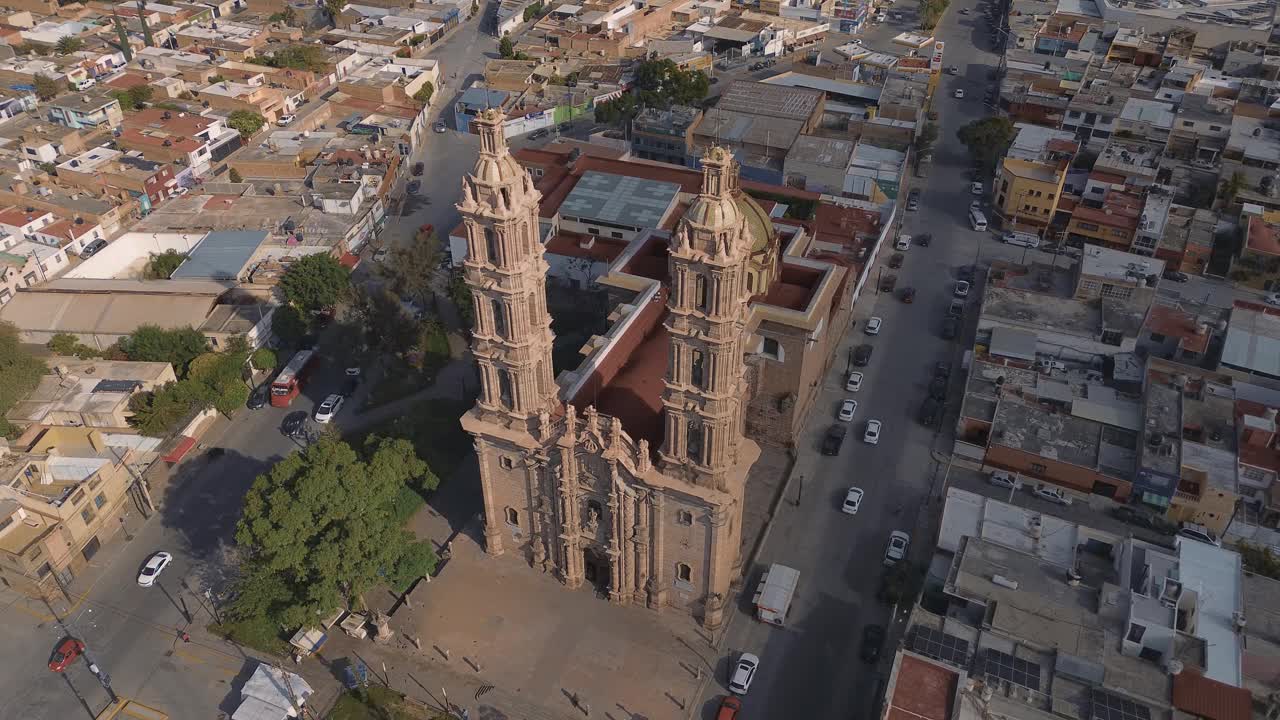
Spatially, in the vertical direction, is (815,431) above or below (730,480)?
below

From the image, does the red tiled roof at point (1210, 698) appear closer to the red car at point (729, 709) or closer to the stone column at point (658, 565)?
the red car at point (729, 709)

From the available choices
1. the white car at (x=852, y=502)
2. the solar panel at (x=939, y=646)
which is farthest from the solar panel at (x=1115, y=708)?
the white car at (x=852, y=502)

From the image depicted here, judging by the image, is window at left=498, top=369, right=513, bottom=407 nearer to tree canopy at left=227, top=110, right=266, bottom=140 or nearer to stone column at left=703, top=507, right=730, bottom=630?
stone column at left=703, top=507, right=730, bottom=630

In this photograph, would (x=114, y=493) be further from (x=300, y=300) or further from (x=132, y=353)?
(x=300, y=300)

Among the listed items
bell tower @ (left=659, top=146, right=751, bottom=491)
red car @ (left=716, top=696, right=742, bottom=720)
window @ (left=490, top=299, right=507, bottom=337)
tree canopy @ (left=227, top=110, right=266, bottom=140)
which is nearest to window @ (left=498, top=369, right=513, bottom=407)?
window @ (left=490, top=299, right=507, bottom=337)

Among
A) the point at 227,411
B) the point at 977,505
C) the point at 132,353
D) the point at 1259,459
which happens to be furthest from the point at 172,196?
the point at 1259,459

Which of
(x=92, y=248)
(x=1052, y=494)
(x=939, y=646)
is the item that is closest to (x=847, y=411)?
(x=1052, y=494)
